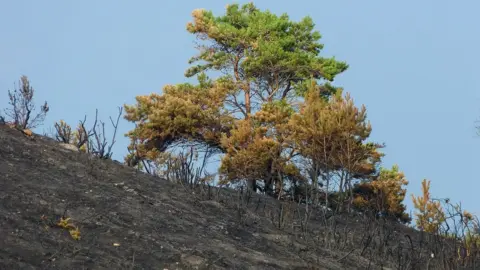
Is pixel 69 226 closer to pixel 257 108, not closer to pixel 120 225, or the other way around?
pixel 120 225

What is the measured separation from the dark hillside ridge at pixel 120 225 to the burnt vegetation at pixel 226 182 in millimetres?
25

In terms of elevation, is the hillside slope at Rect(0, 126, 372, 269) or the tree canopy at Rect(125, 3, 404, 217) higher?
the tree canopy at Rect(125, 3, 404, 217)

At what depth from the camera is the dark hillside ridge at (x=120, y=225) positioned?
6922 millimetres

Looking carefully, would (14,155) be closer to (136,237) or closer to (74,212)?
(74,212)

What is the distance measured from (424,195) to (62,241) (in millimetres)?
14015

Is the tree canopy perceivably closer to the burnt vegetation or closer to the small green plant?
the burnt vegetation

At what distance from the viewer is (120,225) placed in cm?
809

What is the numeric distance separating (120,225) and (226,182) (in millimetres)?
13236

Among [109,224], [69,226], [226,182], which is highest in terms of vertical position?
[226,182]

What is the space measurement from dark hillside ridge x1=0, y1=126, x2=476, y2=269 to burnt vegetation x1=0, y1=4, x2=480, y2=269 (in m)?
0.03

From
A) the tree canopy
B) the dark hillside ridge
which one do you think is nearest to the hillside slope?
the dark hillside ridge

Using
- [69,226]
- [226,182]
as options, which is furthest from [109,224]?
[226,182]

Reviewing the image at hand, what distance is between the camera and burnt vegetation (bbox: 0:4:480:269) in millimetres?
7582

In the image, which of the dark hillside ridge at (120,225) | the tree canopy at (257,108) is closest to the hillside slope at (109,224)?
the dark hillside ridge at (120,225)
